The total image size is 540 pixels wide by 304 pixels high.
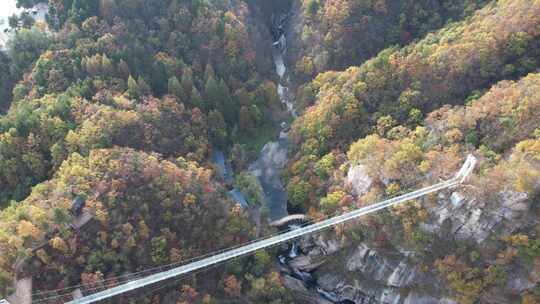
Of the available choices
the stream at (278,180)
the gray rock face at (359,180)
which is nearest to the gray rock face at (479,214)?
the gray rock face at (359,180)

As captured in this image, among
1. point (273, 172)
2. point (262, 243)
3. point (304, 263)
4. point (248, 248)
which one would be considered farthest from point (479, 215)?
point (273, 172)

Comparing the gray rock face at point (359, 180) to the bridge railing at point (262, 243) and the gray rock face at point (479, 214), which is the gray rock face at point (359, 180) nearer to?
the bridge railing at point (262, 243)

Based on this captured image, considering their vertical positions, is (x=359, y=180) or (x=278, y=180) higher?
(x=278, y=180)

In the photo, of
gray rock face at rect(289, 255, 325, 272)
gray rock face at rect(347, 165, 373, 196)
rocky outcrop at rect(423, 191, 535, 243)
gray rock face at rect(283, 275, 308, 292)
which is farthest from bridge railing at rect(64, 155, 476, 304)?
gray rock face at rect(283, 275, 308, 292)

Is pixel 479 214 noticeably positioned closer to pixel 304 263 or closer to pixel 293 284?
pixel 304 263

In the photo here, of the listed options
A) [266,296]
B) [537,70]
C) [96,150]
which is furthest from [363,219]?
[96,150]

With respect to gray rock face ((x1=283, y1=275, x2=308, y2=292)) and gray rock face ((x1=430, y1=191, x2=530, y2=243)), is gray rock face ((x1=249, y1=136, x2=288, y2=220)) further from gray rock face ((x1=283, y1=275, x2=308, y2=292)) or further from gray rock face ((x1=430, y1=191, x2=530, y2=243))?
gray rock face ((x1=430, y1=191, x2=530, y2=243))
